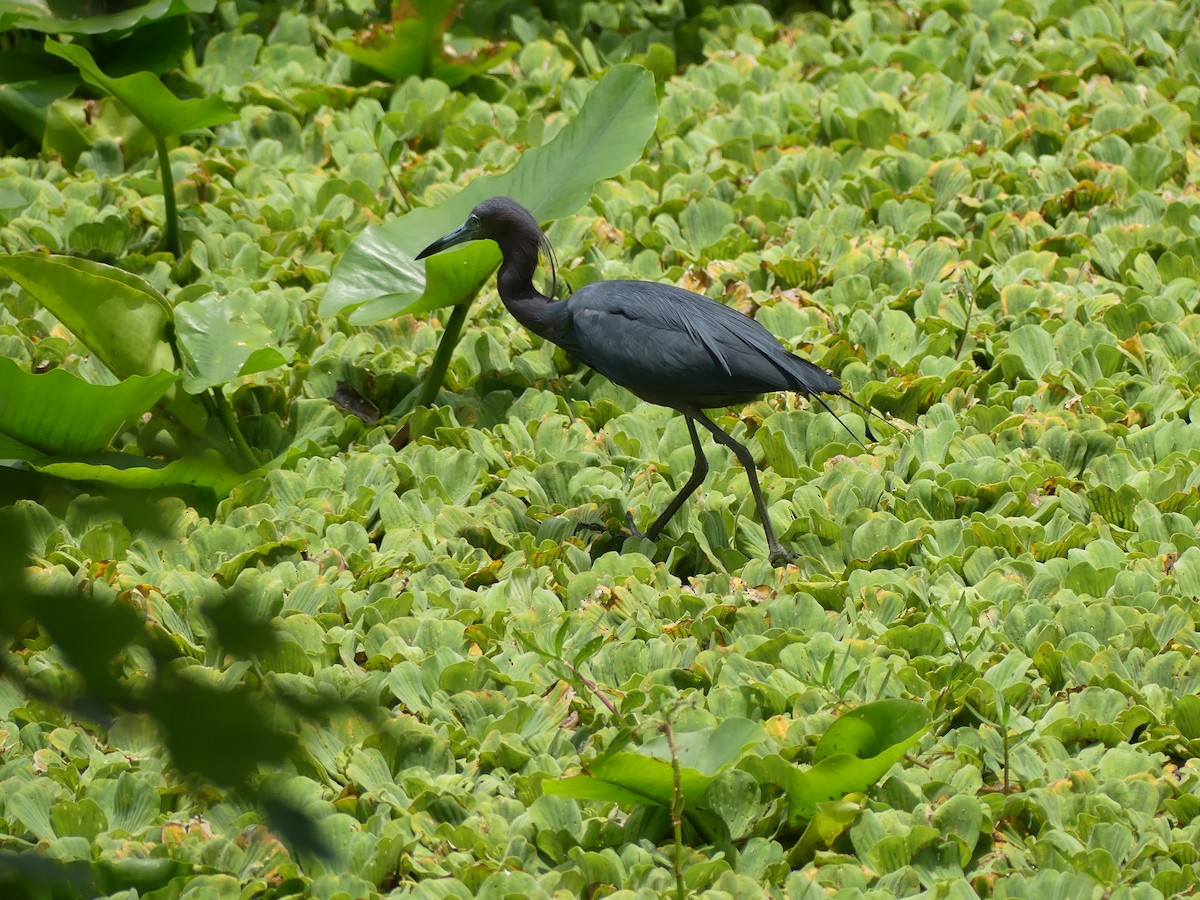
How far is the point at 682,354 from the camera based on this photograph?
3174mm

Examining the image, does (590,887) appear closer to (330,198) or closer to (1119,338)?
(1119,338)

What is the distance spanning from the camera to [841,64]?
555 cm

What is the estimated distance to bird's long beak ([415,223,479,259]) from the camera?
12.3ft

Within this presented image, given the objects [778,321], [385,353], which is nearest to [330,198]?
[385,353]

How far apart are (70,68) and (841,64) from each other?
9.74ft

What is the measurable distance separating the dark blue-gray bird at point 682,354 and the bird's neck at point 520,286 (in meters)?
0.07

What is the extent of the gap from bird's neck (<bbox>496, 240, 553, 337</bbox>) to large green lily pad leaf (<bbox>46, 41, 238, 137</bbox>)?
1.13 metres

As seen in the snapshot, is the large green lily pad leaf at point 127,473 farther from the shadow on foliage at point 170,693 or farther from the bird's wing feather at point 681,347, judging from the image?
the shadow on foliage at point 170,693

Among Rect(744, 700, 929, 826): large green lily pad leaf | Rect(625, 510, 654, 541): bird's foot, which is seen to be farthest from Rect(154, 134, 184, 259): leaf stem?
Rect(744, 700, 929, 826): large green lily pad leaf

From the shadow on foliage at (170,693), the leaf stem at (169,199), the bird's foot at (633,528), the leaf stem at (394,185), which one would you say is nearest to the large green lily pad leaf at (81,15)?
the leaf stem at (169,199)

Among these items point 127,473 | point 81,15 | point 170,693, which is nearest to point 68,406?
point 127,473

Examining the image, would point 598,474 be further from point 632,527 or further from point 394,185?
point 394,185

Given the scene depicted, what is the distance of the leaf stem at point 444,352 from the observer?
3891 mm

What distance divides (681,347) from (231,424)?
4.04 feet
